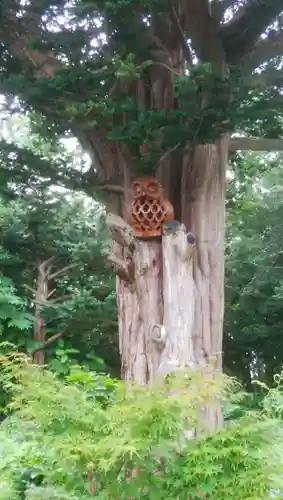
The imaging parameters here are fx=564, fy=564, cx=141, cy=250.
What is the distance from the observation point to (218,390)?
1.86 metres

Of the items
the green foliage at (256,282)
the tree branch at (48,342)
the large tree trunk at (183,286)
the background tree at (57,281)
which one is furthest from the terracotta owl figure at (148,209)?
the tree branch at (48,342)

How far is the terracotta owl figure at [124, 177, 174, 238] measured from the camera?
10.1 feet

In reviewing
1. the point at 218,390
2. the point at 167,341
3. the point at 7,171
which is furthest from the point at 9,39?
the point at 218,390

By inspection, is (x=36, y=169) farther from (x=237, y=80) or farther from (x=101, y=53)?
(x=237, y=80)

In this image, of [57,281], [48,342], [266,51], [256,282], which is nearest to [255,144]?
[266,51]

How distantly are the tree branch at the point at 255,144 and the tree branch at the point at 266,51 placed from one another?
1.48ft

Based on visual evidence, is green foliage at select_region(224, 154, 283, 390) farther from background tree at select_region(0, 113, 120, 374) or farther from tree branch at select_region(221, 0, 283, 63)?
tree branch at select_region(221, 0, 283, 63)

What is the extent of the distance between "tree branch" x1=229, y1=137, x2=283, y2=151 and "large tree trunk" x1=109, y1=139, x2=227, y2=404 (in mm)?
182

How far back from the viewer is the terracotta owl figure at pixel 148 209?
3.09 meters

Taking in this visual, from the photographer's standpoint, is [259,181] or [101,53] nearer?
[101,53]

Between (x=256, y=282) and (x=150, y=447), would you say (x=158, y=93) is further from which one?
(x=256, y=282)

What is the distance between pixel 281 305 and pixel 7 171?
3.72m

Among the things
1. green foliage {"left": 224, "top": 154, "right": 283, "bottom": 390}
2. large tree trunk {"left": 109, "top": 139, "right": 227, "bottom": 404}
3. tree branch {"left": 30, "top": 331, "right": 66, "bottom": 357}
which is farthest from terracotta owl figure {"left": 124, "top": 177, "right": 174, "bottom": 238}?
tree branch {"left": 30, "top": 331, "right": 66, "bottom": 357}

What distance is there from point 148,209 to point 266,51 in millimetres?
1117
